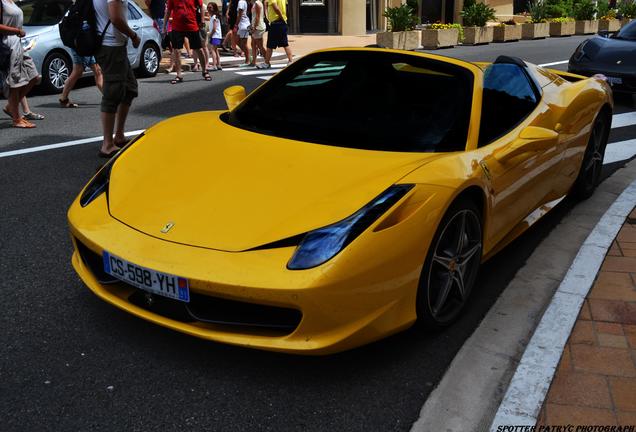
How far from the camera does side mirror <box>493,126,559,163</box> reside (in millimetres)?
3598

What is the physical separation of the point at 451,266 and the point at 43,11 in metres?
9.48

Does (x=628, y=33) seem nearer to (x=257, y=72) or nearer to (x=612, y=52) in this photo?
(x=612, y=52)

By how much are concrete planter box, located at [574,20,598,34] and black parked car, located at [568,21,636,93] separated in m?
17.3

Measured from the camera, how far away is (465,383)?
9.32ft

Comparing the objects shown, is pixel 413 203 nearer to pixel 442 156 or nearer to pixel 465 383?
pixel 442 156

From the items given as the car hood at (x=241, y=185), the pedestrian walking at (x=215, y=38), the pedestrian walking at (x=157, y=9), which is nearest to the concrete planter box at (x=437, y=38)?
the pedestrian walking at (x=215, y=38)

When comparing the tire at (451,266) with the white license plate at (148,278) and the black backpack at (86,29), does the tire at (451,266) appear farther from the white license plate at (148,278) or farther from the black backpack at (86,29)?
the black backpack at (86,29)

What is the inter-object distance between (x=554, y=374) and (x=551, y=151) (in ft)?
5.74

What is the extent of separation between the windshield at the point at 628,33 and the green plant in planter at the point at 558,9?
53.0 feet

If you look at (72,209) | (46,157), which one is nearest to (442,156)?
(72,209)

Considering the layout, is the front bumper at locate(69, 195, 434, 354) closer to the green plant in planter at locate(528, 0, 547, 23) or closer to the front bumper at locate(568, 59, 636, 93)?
the front bumper at locate(568, 59, 636, 93)

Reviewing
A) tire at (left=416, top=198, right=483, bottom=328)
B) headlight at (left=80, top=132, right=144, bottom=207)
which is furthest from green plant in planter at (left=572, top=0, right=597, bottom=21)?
headlight at (left=80, top=132, right=144, bottom=207)

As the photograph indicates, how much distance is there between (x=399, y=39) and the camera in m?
18.9

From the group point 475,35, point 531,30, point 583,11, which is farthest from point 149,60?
point 583,11
